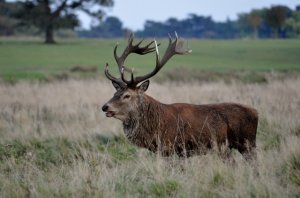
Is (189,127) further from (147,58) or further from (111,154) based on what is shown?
(147,58)

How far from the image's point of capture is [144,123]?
349 inches

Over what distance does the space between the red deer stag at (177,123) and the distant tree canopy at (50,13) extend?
177 ft

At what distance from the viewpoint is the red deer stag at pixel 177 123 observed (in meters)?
8.74

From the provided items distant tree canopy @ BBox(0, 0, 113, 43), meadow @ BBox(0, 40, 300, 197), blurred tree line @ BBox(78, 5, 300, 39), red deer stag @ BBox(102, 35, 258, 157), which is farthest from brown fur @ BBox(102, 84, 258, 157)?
blurred tree line @ BBox(78, 5, 300, 39)

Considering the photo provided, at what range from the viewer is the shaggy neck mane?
28.9 feet

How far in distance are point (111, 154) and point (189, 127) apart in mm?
2107

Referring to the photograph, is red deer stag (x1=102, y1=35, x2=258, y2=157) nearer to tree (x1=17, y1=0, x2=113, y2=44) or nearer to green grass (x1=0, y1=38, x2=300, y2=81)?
green grass (x1=0, y1=38, x2=300, y2=81)

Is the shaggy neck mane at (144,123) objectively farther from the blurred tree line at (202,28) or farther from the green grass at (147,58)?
the blurred tree line at (202,28)

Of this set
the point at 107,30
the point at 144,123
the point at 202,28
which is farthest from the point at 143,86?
the point at 107,30

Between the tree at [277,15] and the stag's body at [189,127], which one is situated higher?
the tree at [277,15]

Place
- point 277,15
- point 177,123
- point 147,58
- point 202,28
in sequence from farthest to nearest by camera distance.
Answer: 1. point 202,28
2. point 277,15
3. point 147,58
4. point 177,123

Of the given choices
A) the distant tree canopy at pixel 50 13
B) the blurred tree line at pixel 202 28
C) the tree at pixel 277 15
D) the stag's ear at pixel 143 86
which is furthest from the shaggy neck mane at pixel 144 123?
the blurred tree line at pixel 202 28

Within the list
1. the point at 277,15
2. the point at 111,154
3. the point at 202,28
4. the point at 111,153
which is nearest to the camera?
the point at 111,154

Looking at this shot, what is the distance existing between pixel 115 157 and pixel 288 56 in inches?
1281
